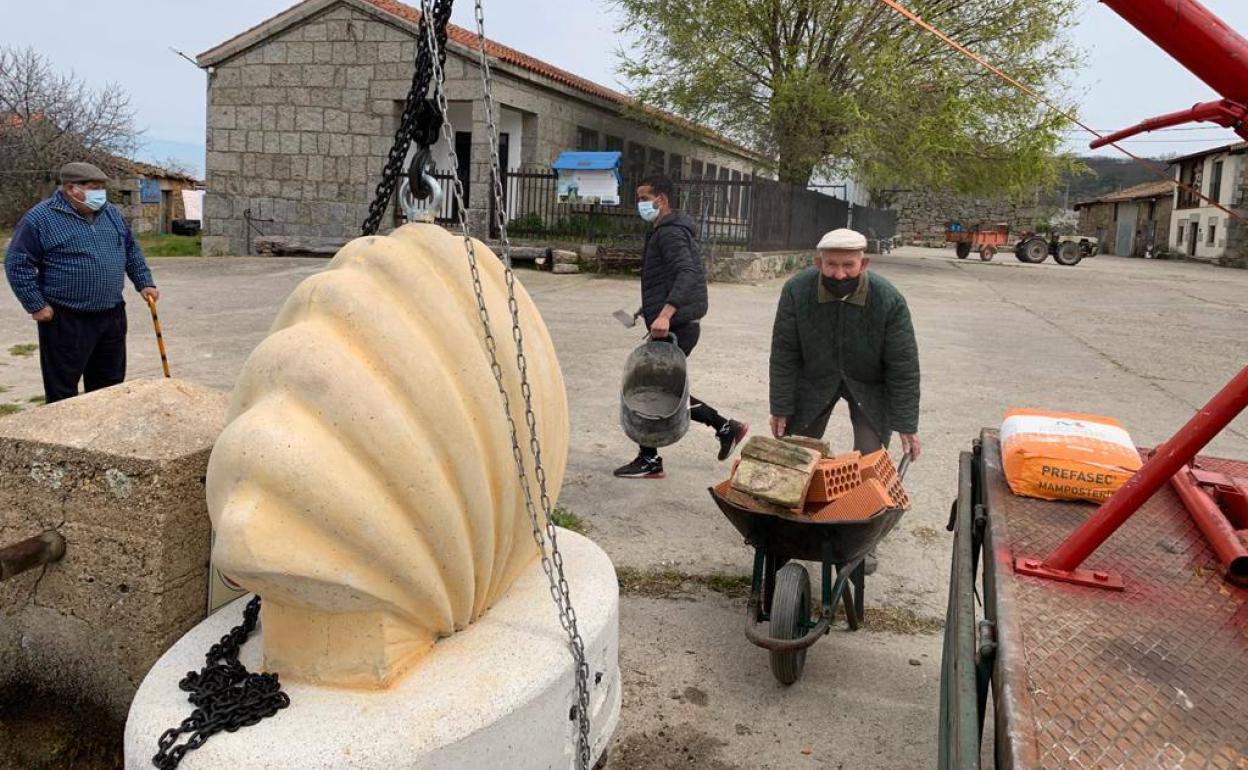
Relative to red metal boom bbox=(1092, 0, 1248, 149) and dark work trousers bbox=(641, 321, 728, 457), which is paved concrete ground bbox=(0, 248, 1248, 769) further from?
Answer: red metal boom bbox=(1092, 0, 1248, 149)

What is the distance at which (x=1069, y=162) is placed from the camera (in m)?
21.9

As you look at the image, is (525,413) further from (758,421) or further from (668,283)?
(758,421)

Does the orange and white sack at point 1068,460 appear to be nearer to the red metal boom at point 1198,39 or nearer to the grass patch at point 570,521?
the red metal boom at point 1198,39

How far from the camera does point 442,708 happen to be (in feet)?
6.69

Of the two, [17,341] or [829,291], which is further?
[17,341]

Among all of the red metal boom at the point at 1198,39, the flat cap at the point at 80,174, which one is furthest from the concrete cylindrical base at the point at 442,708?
the flat cap at the point at 80,174

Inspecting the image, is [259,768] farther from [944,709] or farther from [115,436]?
[944,709]

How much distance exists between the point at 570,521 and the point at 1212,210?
4168 cm

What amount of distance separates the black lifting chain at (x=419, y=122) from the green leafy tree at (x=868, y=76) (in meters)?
17.8

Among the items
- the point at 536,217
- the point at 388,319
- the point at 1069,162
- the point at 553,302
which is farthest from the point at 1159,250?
the point at 388,319

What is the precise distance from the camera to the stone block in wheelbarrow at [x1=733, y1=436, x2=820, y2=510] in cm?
331

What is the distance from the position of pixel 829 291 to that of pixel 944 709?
2.30m

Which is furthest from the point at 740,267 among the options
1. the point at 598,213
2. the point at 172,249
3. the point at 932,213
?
the point at 932,213

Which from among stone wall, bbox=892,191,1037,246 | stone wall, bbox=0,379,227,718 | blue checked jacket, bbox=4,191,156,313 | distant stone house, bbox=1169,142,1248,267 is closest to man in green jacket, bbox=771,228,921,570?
stone wall, bbox=0,379,227,718
